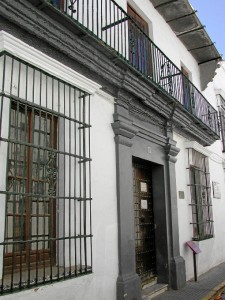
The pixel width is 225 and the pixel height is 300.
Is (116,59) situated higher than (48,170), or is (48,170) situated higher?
(116,59)

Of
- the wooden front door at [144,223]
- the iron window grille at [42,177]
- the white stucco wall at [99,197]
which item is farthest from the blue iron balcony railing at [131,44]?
the wooden front door at [144,223]

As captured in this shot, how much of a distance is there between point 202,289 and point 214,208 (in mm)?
3300

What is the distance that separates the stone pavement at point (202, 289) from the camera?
19.0 feet

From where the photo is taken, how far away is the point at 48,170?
3.96m

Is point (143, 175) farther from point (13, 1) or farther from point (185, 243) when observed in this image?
point (13, 1)

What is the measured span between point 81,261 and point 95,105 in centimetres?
214

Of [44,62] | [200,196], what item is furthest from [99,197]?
[200,196]

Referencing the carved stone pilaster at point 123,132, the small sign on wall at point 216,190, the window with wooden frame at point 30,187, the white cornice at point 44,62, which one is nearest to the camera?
the white cornice at point 44,62

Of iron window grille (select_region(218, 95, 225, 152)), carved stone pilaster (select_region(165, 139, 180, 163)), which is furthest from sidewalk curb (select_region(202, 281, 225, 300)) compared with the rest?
iron window grille (select_region(218, 95, 225, 152))

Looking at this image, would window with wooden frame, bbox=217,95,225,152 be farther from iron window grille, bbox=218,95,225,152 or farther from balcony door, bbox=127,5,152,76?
balcony door, bbox=127,5,152,76

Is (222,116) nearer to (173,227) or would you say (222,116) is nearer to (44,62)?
(173,227)

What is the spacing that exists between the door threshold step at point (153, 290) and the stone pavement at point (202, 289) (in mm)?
75

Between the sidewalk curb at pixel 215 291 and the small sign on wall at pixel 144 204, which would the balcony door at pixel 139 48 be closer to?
the small sign on wall at pixel 144 204

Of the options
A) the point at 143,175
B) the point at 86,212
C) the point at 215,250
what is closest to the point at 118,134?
the point at 86,212
